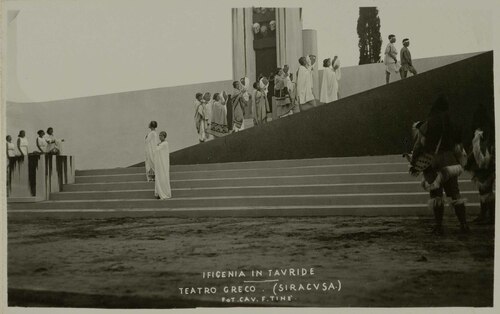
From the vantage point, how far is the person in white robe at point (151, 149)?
5.62 metres

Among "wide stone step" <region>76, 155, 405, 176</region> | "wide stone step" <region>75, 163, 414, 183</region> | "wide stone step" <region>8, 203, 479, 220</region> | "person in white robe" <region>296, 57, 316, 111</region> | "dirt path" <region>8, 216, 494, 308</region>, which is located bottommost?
"dirt path" <region>8, 216, 494, 308</region>

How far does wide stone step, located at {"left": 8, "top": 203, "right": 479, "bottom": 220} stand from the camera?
5219 millimetres

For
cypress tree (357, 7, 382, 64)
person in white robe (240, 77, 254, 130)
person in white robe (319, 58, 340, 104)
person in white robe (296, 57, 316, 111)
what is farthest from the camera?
person in white robe (240, 77, 254, 130)

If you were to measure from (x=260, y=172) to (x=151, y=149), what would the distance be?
1.05 metres

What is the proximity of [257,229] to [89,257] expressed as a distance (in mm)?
1498

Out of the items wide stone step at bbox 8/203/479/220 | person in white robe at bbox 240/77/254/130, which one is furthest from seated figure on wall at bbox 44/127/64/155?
person in white robe at bbox 240/77/254/130

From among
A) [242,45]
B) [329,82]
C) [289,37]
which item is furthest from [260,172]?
[242,45]

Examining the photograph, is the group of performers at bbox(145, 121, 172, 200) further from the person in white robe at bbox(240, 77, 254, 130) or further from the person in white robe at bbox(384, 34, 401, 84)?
the person in white robe at bbox(384, 34, 401, 84)

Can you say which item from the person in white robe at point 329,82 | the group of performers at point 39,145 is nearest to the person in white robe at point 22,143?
the group of performers at point 39,145

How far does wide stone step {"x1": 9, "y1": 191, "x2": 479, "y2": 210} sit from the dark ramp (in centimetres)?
44

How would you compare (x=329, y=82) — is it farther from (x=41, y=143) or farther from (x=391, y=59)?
(x=41, y=143)

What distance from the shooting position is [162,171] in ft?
18.4

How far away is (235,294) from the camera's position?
16.9 feet

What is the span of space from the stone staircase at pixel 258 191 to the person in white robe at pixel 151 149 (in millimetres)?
79
